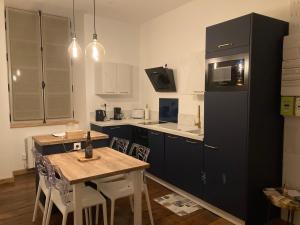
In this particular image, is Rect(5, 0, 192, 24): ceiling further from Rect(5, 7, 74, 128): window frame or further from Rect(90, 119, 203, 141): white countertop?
Rect(90, 119, 203, 141): white countertop

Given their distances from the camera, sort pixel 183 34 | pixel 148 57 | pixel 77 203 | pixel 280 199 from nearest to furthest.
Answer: pixel 77 203
pixel 280 199
pixel 183 34
pixel 148 57

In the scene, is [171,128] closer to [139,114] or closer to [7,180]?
[139,114]

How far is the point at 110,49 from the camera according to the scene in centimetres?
457

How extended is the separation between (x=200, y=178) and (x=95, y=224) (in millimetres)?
Result: 1322

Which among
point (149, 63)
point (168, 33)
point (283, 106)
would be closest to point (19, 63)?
point (149, 63)

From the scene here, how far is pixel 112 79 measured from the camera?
4.43 meters

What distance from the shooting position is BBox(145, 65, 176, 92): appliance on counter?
3.92m

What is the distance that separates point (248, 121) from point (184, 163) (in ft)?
3.67

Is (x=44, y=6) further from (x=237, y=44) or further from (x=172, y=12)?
(x=237, y=44)

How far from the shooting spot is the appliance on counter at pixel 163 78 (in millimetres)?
3916

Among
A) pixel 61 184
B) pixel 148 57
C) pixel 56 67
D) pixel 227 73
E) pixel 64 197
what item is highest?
pixel 148 57

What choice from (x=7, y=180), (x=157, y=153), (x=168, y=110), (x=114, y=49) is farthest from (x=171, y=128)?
(x=7, y=180)

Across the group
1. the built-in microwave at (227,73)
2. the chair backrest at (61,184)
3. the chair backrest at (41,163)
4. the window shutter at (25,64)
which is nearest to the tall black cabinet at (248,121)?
the built-in microwave at (227,73)

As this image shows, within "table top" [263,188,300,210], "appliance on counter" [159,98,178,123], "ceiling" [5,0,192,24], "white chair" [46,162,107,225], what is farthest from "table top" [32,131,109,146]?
"ceiling" [5,0,192,24]
